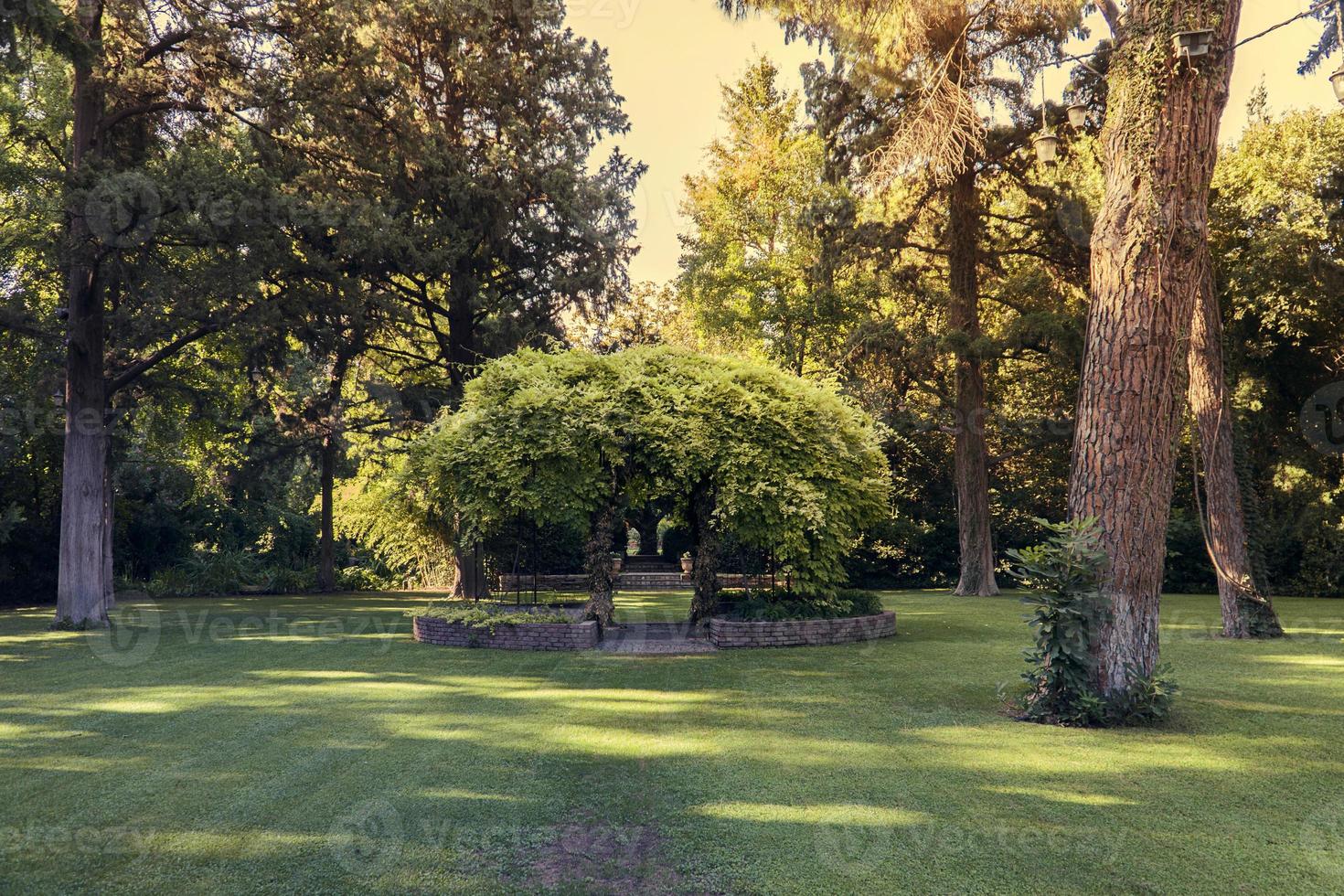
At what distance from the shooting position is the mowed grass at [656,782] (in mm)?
4348

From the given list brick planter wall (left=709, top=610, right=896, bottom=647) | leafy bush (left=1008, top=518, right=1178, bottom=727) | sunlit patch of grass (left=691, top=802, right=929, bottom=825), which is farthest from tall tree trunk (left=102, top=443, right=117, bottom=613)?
leafy bush (left=1008, top=518, right=1178, bottom=727)

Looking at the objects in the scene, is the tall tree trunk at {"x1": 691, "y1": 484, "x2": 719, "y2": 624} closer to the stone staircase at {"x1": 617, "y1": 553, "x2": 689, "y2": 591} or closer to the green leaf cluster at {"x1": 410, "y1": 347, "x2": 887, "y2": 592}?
the green leaf cluster at {"x1": 410, "y1": 347, "x2": 887, "y2": 592}

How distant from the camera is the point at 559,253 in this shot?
22.0 meters

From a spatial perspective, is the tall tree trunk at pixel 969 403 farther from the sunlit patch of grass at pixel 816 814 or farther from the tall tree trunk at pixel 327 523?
the sunlit patch of grass at pixel 816 814

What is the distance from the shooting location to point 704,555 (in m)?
14.5

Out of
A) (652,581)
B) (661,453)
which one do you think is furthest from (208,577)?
(661,453)

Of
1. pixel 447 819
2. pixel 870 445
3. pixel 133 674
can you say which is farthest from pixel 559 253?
pixel 447 819

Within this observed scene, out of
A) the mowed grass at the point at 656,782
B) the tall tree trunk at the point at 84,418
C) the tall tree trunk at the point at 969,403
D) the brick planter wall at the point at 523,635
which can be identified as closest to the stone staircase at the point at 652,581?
the tall tree trunk at the point at 969,403

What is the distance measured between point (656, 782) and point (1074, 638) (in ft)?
13.7

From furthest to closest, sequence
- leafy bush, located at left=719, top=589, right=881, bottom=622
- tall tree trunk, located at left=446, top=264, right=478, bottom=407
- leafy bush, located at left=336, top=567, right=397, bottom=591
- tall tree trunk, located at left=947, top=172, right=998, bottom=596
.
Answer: leafy bush, located at left=336, top=567, right=397, bottom=591
tall tree trunk, located at left=947, top=172, right=998, bottom=596
tall tree trunk, located at left=446, top=264, right=478, bottom=407
leafy bush, located at left=719, top=589, right=881, bottom=622

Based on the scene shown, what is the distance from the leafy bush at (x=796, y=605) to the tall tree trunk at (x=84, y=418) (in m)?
12.9

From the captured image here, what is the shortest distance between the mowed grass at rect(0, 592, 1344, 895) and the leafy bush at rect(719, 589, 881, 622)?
2.38 metres

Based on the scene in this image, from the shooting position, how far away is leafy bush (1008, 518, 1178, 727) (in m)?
7.41

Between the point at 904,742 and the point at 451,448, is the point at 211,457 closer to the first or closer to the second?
the point at 451,448
